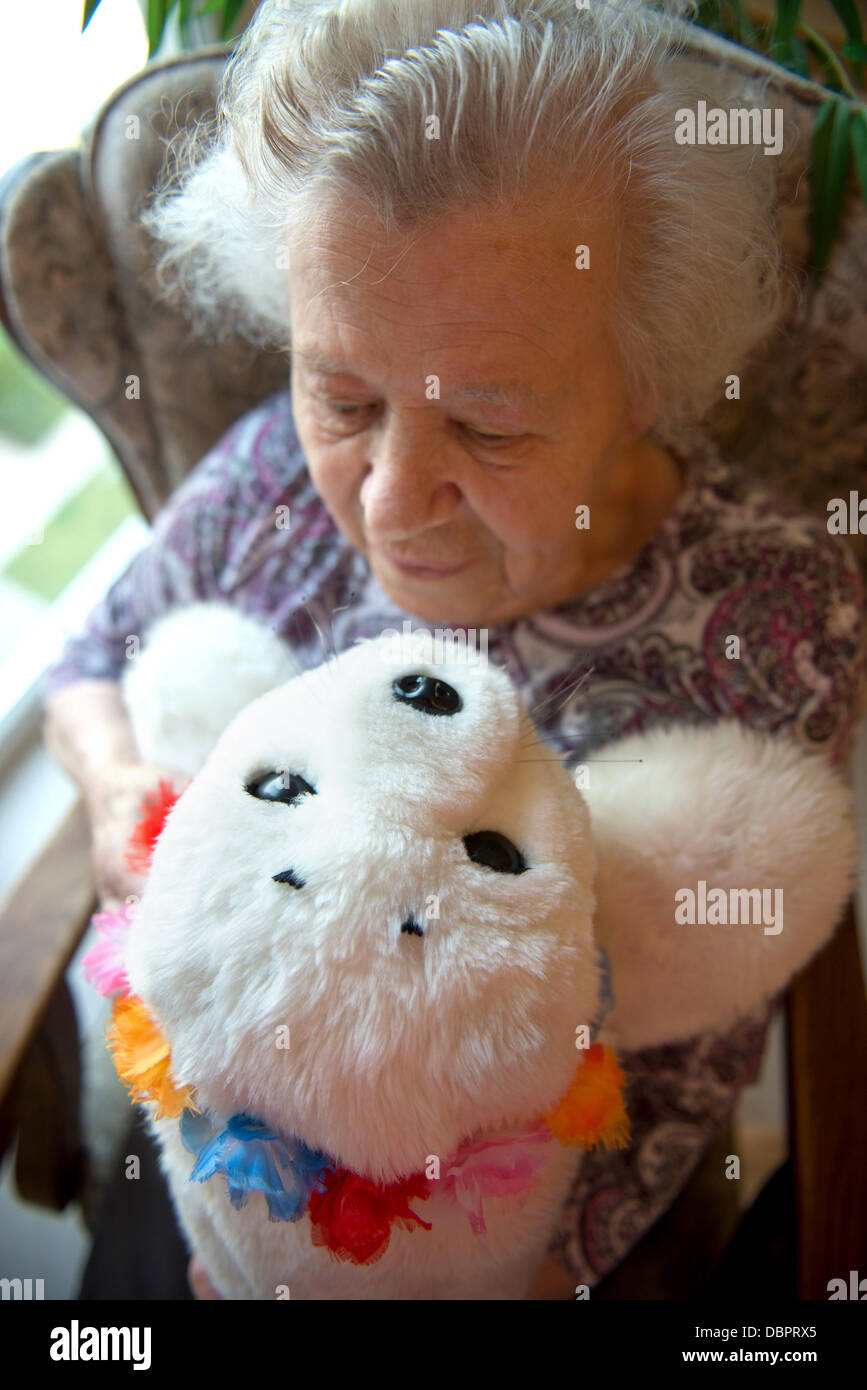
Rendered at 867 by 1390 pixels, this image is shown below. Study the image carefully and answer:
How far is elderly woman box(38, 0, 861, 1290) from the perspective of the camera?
66cm

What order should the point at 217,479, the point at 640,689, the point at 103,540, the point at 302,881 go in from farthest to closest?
the point at 103,540, the point at 217,479, the point at 640,689, the point at 302,881

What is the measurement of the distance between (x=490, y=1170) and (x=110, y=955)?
302mm

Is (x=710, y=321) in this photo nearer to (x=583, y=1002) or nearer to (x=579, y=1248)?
(x=583, y=1002)

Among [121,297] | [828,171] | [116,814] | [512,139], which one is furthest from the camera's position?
[121,297]

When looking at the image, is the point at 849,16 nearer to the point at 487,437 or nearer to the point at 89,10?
the point at 487,437

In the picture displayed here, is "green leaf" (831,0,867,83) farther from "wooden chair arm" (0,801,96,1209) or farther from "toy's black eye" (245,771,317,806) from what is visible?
"wooden chair arm" (0,801,96,1209)

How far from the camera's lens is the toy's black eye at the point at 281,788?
23.4 inches

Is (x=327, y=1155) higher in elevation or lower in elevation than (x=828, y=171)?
lower

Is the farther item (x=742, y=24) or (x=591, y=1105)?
(x=742, y=24)

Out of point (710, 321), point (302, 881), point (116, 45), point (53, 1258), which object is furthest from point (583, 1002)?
point (116, 45)

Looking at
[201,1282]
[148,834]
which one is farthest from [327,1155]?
[201,1282]

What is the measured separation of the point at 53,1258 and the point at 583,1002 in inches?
29.1

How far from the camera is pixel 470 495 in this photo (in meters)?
0.77

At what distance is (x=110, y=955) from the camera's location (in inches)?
26.6
